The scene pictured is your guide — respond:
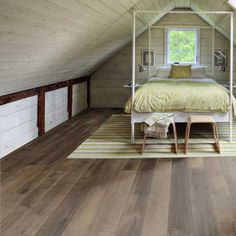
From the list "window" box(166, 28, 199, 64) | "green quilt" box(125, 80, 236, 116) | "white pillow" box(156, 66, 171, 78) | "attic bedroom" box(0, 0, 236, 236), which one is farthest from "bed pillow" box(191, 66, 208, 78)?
"green quilt" box(125, 80, 236, 116)

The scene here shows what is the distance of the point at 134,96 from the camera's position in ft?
16.3

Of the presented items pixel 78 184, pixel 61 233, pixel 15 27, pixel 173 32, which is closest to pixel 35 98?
pixel 78 184

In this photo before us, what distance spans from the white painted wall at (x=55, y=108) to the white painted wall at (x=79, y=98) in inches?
23.8

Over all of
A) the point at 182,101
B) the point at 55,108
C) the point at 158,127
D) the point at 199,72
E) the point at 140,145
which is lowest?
the point at 140,145

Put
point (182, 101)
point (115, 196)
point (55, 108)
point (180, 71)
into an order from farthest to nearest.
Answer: point (180, 71) < point (55, 108) < point (182, 101) < point (115, 196)

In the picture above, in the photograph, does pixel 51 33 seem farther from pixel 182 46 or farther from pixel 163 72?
pixel 182 46

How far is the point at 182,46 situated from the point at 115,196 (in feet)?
19.1

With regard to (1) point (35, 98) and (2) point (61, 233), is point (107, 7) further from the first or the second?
(2) point (61, 233)

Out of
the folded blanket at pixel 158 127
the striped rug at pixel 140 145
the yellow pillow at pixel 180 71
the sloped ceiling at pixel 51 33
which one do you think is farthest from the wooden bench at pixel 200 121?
the yellow pillow at pixel 180 71

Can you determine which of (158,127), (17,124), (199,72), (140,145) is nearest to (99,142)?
(140,145)

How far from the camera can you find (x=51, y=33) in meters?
3.51

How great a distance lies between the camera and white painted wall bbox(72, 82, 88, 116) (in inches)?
298

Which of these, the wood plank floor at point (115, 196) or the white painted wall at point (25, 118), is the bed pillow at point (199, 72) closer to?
the white painted wall at point (25, 118)

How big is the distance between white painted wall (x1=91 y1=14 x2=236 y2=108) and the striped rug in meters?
2.52
